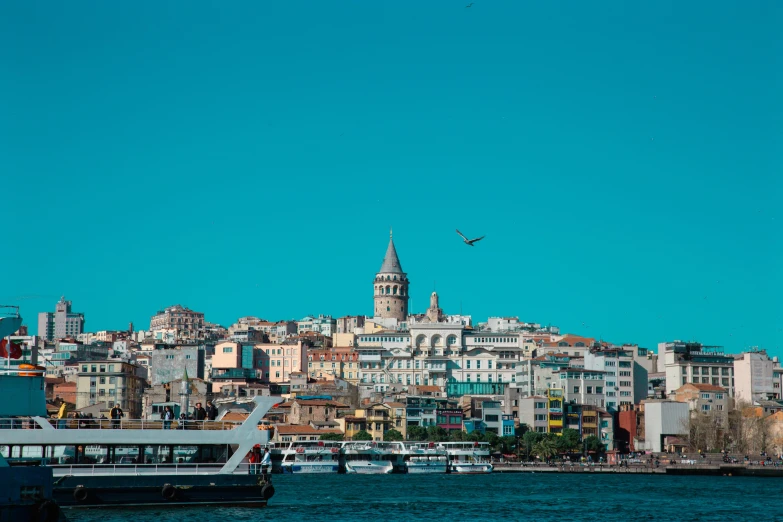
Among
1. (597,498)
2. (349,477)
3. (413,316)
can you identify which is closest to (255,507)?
(597,498)

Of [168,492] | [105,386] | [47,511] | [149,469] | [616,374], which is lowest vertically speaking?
[168,492]

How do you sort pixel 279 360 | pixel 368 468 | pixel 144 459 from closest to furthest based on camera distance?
pixel 144 459 → pixel 368 468 → pixel 279 360

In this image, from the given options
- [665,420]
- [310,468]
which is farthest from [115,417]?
[665,420]

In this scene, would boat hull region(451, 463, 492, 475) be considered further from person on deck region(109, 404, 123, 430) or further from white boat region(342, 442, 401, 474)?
person on deck region(109, 404, 123, 430)

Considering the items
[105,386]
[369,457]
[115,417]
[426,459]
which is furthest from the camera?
[105,386]

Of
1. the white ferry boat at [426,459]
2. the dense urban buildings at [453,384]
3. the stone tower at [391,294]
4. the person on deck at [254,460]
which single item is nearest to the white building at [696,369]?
the dense urban buildings at [453,384]

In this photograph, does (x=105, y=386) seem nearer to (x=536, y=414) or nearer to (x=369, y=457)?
(x=369, y=457)

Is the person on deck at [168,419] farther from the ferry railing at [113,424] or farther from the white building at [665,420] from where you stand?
the white building at [665,420]

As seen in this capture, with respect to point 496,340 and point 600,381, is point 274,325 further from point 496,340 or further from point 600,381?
point 600,381
